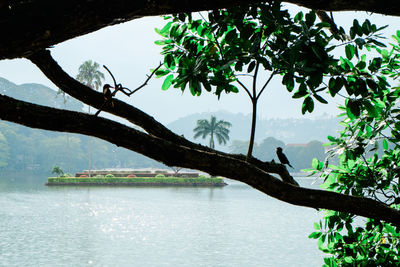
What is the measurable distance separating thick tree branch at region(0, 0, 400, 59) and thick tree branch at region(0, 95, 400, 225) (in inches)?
11.3

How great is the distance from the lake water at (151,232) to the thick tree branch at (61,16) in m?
21.8

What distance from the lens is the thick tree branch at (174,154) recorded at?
7.14ft

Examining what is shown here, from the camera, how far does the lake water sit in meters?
24.2

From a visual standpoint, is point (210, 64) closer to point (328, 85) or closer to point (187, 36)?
point (187, 36)

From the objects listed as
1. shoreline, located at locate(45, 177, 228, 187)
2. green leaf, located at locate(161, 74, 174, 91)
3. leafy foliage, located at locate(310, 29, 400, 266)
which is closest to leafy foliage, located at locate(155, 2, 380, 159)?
green leaf, located at locate(161, 74, 174, 91)

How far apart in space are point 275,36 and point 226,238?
27866 mm

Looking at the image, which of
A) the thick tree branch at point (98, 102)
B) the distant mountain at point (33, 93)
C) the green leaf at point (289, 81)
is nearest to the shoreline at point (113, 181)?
the thick tree branch at point (98, 102)

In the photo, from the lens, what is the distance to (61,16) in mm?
1947

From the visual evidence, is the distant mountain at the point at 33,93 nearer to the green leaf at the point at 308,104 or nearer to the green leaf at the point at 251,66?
the green leaf at the point at 251,66

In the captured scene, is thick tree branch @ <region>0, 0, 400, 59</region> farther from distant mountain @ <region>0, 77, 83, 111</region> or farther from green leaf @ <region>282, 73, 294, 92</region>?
distant mountain @ <region>0, 77, 83, 111</region>

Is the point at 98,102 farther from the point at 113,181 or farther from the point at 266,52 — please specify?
the point at 113,181

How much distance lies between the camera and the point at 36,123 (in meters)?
2.17

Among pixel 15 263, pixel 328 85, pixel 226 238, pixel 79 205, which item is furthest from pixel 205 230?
pixel 328 85

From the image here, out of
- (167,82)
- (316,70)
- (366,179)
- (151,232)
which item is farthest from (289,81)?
(151,232)
